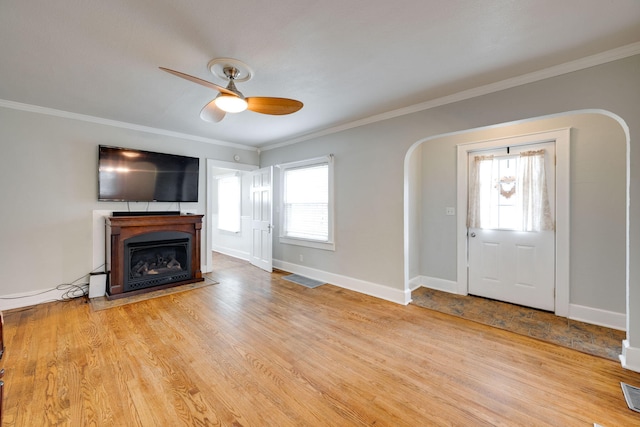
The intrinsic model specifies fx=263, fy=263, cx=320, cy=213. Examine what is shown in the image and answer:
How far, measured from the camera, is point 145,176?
4.23 meters

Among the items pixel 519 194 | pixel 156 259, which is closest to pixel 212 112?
pixel 156 259

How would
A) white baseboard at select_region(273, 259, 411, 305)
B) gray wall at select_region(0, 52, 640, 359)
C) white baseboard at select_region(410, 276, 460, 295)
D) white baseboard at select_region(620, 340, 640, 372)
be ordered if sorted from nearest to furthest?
white baseboard at select_region(620, 340, 640, 372) < gray wall at select_region(0, 52, 640, 359) < white baseboard at select_region(273, 259, 411, 305) < white baseboard at select_region(410, 276, 460, 295)

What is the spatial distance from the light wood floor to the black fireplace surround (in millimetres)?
699

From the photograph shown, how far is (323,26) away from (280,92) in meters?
1.15

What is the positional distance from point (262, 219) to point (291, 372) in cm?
346

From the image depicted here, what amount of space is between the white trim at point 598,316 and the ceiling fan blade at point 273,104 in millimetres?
3782

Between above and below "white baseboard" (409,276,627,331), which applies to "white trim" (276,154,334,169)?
above

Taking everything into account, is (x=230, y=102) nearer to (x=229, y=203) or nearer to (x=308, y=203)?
(x=308, y=203)

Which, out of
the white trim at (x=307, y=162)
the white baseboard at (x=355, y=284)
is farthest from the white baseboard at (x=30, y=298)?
the white trim at (x=307, y=162)

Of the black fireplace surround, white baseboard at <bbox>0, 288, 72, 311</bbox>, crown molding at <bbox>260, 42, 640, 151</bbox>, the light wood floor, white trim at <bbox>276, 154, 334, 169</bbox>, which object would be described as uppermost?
crown molding at <bbox>260, 42, 640, 151</bbox>

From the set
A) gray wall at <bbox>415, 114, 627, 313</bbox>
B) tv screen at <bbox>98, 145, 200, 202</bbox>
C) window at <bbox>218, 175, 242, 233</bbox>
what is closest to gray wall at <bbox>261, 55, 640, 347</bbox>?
gray wall at <bbox>415, 114, 627, 313</bbox>

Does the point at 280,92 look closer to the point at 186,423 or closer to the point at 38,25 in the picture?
the point at 38,25

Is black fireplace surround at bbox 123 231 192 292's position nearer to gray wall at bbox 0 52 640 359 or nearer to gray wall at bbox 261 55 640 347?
gray wall at bbox 0 52 640 359

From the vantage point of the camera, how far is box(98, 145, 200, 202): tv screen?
3.92 meters
